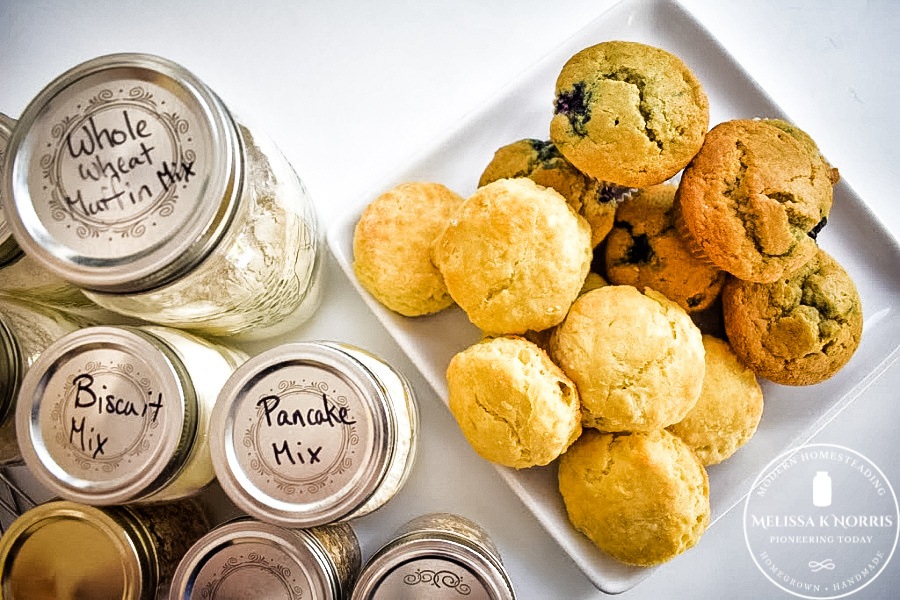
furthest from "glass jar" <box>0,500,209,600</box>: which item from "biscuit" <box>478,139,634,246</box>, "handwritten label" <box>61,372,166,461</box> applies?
"biscuit" <box>478,139,634,246</box>

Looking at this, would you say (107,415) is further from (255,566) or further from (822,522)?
(822,522)

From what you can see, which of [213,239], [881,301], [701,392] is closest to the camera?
[213,239]

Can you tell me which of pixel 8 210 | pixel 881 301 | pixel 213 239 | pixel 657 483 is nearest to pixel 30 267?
pixel 8 210

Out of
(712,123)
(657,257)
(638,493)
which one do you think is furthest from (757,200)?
(638,493)

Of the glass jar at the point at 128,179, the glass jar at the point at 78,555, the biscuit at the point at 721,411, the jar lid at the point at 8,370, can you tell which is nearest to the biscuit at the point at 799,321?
the biscuit at the point at 721,411

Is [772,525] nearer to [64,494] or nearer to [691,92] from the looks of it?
[691,92]

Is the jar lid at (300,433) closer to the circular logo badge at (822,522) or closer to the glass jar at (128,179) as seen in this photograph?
the glass jar at (128,179)
